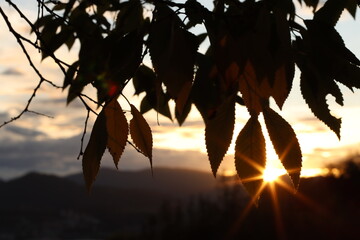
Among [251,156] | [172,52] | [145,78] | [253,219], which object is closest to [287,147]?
[251,156]

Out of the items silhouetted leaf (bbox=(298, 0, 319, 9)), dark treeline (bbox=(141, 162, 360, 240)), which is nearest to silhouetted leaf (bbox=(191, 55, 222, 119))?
silhouetted leaf (bbox=(298, 0, 319, 9))

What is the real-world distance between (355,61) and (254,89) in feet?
0.85

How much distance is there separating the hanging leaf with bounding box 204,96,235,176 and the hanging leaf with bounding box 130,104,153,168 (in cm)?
18

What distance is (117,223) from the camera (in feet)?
206

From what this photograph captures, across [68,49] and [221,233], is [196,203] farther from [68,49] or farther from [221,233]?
[68,49]

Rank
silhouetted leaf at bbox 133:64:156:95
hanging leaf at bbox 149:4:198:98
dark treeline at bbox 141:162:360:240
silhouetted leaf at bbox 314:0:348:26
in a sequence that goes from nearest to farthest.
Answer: hanging leaf at bbox 149:4:198:98 → silhouetted leaf at bbox 314:0:348:26 → silhouetted leaf at bbox 133:64:156:95 → dark treeline at bbox 141:162:360:240

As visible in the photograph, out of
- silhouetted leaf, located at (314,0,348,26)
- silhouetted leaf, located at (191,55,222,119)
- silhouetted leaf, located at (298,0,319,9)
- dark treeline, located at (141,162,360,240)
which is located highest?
silhouetted leaf, located at (298,0,319,9)

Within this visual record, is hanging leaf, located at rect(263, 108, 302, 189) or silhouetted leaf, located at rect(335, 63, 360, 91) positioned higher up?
silhouetted leaf, located at rect(335, 63, 360, 91)

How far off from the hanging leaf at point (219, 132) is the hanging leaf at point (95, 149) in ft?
0.80

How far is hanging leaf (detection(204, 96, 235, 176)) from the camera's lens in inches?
50.3

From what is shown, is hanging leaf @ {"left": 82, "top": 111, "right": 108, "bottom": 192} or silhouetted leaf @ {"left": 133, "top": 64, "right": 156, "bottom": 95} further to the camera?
silhouetted leaf @ {"left": 133, "top": 64, "right": 156, "bottom": 95}

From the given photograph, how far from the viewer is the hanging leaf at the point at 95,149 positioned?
4.32ft

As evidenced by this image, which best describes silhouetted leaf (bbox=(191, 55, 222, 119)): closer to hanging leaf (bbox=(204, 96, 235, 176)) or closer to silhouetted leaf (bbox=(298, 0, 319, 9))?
hanging leaf (bbox=(204, 96, 235, 176))

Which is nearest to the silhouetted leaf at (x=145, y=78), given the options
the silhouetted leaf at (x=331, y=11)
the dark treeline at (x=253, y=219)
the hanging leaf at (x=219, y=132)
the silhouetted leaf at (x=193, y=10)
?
the silhouetted leaf at (x=331, y=11)
